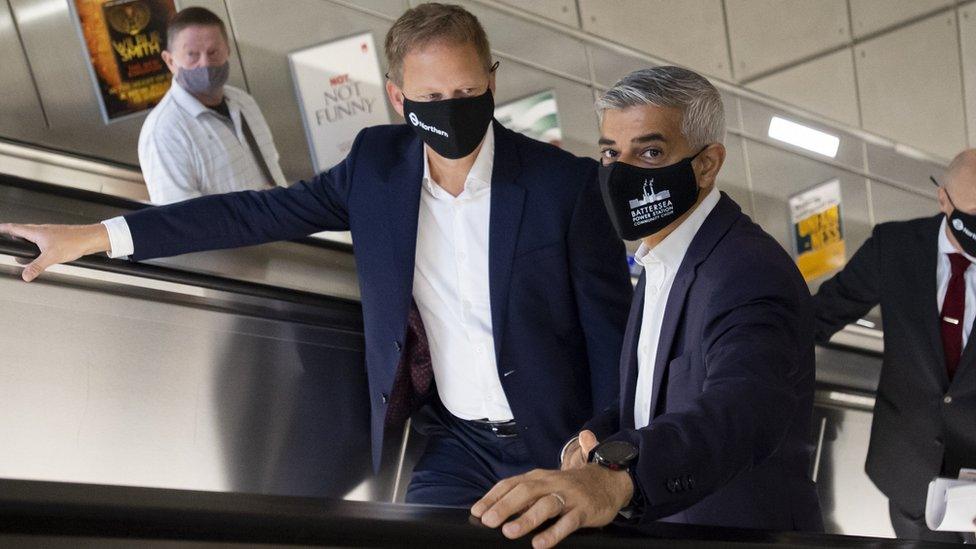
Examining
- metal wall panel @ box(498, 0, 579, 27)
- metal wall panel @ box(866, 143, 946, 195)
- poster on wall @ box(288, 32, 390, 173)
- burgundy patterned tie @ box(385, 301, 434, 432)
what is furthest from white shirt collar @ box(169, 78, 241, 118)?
metal wall panel @ box(866, 143, 946, 195)

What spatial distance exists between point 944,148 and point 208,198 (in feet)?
18.7

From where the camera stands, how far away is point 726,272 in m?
2.21

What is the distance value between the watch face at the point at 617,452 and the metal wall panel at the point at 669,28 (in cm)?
424

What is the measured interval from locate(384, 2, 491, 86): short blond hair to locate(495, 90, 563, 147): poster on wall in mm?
2488

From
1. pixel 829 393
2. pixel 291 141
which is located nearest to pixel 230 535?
pixel 291 141

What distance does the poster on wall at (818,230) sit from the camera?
22.7 ft

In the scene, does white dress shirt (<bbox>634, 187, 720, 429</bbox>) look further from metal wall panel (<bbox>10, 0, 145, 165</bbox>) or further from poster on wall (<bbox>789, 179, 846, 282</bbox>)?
poster on wall (<bbox>789, 179, 846, 282</bbox>)

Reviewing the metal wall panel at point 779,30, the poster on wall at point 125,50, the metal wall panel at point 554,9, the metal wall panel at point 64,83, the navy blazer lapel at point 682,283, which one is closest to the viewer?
the navy blazer lapel at point 682,283

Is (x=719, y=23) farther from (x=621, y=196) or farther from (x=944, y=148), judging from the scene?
(x=621, y=196)

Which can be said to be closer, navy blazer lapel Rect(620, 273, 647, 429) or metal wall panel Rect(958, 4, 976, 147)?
navy blazer lapel Rect(620, 273, 647, 429)

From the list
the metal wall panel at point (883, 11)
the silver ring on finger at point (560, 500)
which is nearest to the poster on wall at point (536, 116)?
the metal wall panel at point (883, 11)

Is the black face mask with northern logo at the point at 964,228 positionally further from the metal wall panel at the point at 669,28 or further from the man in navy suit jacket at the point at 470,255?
the metal wall panel at the point at 669,28

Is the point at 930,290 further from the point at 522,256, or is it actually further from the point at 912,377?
the point at 522,256

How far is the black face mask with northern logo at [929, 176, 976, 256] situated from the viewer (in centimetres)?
380
